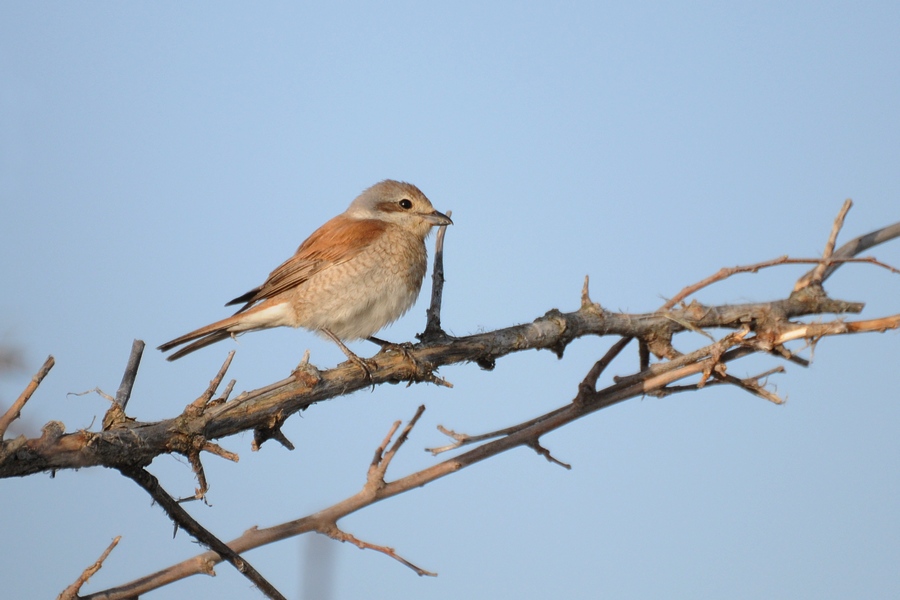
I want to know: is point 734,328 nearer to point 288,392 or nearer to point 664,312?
point 664,312

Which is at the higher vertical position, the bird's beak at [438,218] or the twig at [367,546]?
the bird's beak at [438,218]

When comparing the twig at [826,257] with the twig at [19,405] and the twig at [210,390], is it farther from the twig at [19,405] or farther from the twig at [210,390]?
the twig at [19,405]

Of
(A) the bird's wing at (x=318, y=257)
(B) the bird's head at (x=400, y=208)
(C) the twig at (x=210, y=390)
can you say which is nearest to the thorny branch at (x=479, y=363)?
(C) the twig at (x=210, y=390)

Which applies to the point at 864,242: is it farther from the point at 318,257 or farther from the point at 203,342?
the point at 203,342

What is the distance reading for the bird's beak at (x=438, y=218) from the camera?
5469 millimetres

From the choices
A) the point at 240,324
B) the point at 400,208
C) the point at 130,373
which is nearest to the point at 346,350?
the point at 240,324

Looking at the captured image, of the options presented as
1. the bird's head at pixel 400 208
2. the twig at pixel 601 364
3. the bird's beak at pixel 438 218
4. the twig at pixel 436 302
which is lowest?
the twig at pixel 601 364

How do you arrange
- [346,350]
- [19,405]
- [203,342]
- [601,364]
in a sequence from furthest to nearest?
[203,342]
[346,350]
[601,364]
[19,405]

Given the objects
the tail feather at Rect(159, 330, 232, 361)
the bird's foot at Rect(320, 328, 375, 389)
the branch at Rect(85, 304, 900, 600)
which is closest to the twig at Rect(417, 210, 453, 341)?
the bird's foot at Rect(320, 328, 375, 389)

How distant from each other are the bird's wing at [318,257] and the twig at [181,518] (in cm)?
267

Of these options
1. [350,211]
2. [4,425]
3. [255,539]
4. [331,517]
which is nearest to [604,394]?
[331,517]

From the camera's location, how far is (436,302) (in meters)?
4.18

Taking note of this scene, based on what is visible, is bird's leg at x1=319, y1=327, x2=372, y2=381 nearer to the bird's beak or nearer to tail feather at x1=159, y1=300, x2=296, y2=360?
tail feather at x1=159, y1=300, x2=296, y2=360

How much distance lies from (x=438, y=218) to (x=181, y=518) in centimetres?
325
